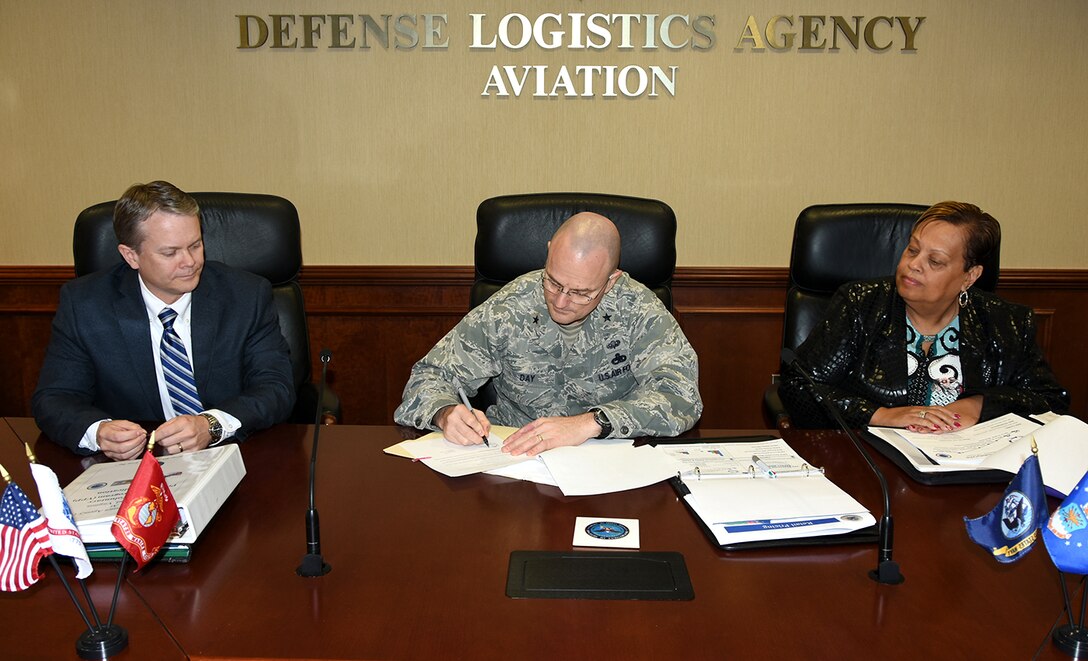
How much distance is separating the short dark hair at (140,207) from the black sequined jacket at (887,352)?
158 cm

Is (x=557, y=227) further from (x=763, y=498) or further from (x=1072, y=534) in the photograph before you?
(x=1072, y=534)

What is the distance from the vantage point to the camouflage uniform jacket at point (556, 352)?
2070 mm

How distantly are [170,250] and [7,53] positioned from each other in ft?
6.35

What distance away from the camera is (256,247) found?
2330mm

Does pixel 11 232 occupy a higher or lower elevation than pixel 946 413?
higher

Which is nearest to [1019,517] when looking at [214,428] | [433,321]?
[214,428]

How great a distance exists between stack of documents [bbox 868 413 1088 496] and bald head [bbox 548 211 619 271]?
682 mm

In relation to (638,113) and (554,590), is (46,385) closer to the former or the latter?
(554,590)

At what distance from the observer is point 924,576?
4.03 ft

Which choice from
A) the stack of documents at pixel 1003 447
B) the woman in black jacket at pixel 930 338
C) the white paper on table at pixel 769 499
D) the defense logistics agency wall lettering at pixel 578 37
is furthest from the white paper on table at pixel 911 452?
the defense logistics agency wall lettering at pixel 578 37

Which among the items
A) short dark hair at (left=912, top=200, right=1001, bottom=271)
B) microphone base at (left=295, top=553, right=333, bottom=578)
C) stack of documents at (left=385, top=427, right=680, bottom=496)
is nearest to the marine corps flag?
microphone base at (left=295, top=553, right=333, bottom=578)

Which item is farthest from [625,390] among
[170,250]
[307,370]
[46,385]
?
[46,385]

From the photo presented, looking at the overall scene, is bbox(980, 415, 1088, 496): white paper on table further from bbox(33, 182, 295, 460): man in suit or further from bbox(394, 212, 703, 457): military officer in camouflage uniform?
bbox(33, 182, 295, 460): man in suit

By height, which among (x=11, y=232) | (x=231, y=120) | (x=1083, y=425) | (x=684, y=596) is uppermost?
(x=231, y=120)
